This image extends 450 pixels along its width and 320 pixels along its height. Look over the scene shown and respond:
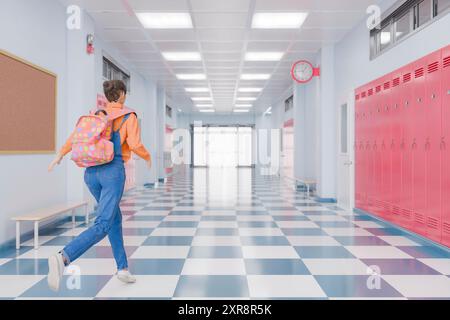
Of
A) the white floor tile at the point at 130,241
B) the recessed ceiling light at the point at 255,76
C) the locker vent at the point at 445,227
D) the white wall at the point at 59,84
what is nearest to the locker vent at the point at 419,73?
the locker vent at the point at 445,227

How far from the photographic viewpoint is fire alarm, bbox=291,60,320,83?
8227mm

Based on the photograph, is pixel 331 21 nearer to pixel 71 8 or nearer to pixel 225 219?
pixel 225 219

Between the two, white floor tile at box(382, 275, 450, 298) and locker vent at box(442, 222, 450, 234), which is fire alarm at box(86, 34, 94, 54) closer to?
white floor tile at box(382, 275, 450, 298)

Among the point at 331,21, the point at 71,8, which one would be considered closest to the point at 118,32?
the point at 71,8

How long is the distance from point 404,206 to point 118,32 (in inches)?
207

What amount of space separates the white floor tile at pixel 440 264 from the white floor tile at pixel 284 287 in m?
1.14

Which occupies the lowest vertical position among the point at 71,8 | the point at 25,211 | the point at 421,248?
the point at 421,248

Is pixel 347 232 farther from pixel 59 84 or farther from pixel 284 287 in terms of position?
pixel 59 84

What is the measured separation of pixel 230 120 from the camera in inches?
895

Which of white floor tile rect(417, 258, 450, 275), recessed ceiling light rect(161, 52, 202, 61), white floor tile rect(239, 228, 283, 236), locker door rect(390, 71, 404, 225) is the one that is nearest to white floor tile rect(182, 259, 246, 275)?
white floor tile rect(239, 228, 283, 236)

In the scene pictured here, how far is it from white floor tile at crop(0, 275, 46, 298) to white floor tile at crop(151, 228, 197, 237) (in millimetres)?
1819

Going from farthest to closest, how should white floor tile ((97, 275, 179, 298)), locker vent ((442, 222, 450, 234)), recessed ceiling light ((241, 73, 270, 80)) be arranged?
recessed ceiling light ((241, 73, 270, 80)), locker vent ((442, 222, 450, 234)), white floor tile ((97, 275, 179, 298))

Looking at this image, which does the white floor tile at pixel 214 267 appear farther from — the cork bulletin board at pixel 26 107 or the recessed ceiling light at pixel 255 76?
the recessed ceiling light at pixel 255 76

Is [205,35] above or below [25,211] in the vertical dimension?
above
